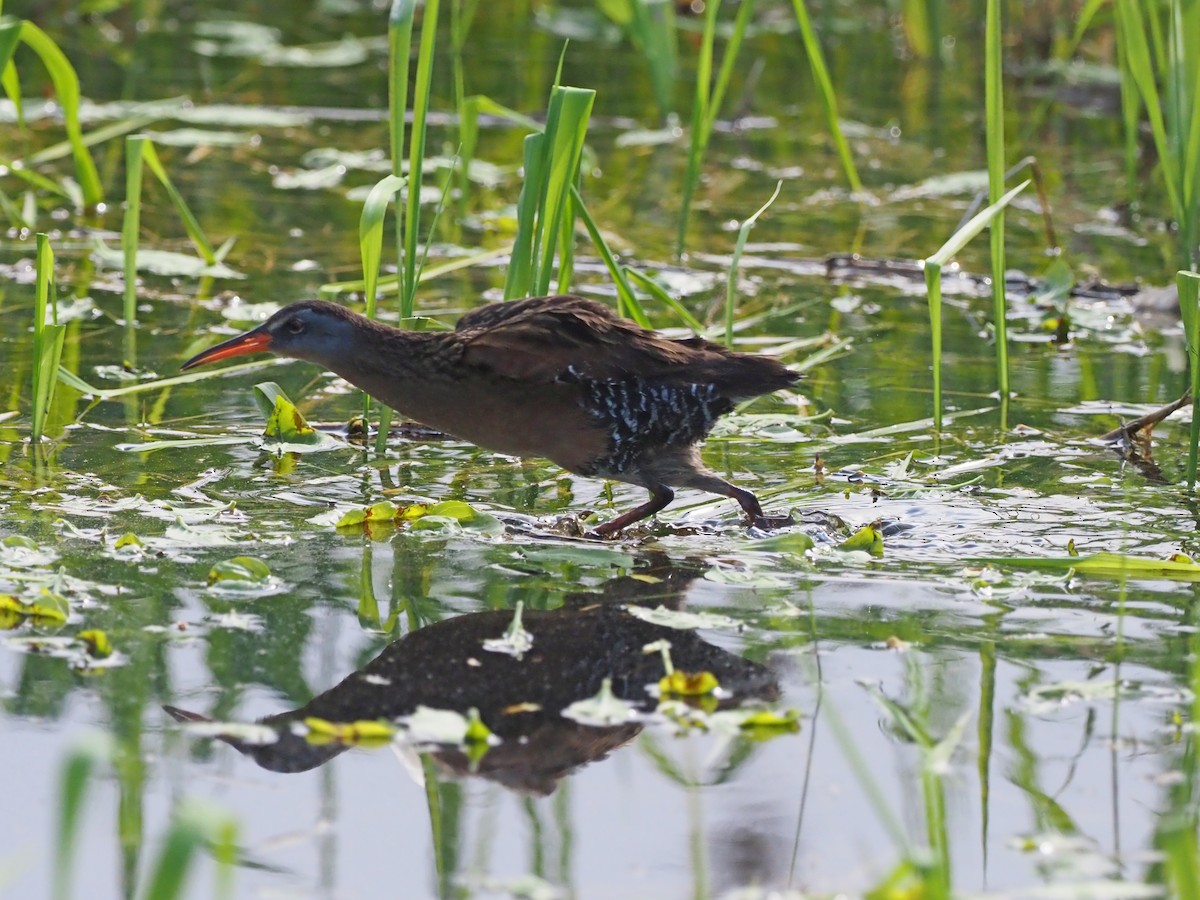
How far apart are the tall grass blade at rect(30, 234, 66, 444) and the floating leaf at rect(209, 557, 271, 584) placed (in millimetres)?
1093

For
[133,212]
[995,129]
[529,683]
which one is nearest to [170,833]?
[529,683]

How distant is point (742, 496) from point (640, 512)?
297mm

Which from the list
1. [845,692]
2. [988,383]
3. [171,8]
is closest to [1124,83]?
[988,383]

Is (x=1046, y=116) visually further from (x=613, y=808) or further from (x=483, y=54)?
(x=613, y=808)

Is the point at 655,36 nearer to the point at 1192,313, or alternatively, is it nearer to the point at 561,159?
the point at 561,159

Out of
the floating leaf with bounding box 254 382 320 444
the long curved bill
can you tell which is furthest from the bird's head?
the floating leaf with bounding box 254 382 320 444

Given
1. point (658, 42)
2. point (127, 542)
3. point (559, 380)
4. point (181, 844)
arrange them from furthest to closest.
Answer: point (658, 42) → point (559, 380) → point (127, 542) → point (181, 844)

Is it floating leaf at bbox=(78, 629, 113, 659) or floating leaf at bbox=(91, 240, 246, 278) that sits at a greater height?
floating leaf at bbox=(91, 240, 246, 278)

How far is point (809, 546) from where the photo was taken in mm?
4582

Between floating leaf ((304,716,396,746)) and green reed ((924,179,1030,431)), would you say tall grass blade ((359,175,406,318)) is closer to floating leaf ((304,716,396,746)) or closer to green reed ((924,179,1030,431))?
green reed ((924,179,1030,431))

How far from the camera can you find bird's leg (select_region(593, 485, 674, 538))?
4.92 m

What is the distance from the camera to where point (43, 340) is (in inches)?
196

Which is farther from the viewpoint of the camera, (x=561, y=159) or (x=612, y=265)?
(x=612, y=265)

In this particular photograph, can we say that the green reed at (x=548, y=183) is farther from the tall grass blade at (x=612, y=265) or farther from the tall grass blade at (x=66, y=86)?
the tall grass blade at (x=66, y=86)
